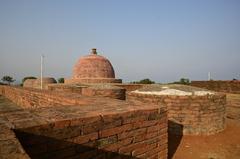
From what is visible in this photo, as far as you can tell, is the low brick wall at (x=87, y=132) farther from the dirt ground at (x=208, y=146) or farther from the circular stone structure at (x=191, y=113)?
the circular stone structure at (x=191, y=113)

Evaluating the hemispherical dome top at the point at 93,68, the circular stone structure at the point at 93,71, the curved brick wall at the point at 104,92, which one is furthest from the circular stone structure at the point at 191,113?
the hemispherical dome top at the point at 93,68

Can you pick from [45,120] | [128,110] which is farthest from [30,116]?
[128,110]

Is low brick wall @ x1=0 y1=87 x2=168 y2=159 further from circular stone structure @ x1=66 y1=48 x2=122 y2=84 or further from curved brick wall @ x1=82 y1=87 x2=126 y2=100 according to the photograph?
circular stone structure @ x1=66 y1=48 x2=122 y2=84

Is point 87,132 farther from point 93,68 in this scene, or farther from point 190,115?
point 93,68

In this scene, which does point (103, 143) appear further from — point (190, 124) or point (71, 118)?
point (190, 124)

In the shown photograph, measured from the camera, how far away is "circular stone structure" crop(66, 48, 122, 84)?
18953 mm

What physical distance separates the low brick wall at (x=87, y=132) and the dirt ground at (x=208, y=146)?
64.1 inches

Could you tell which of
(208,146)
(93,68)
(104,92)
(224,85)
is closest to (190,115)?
(208,146)

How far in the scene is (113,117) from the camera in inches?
91.0

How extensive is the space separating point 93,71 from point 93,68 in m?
0.31

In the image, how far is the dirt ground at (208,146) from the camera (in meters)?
4.16

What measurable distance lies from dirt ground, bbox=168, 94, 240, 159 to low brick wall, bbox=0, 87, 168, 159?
5.34 ft

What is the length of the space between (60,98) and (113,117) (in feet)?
5.76

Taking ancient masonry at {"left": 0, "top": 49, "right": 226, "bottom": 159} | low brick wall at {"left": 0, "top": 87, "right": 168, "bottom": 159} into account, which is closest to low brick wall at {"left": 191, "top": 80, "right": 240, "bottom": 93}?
ancient masonry at {"left": 0, "top": 49, "right": 226, "bottom": 159}
